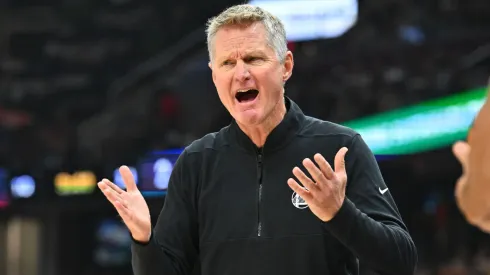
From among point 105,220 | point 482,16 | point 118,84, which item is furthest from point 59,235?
point 482,16

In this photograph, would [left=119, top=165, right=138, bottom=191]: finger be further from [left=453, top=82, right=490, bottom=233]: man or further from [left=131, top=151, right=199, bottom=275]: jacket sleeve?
[left=453, top=82, right=490, bottom=233]: man

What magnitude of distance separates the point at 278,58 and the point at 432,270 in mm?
5564

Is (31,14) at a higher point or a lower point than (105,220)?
higher

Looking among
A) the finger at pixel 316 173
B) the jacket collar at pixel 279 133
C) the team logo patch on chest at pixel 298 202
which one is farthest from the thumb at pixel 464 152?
the jacket collar at pixel 279 133

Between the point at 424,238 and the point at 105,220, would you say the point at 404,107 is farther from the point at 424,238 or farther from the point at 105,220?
the point at 105,220

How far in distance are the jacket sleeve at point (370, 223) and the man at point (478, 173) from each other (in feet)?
2.68

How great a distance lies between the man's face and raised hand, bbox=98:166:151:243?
0.33 meters

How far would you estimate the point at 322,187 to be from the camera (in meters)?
1.91

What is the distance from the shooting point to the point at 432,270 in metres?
7.48

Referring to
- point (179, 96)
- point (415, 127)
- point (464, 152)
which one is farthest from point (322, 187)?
point (179, 96)

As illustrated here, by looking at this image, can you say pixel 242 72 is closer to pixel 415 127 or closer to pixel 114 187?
pixel 114 187

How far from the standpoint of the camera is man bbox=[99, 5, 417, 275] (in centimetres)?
216

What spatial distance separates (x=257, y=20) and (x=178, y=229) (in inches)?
23.4

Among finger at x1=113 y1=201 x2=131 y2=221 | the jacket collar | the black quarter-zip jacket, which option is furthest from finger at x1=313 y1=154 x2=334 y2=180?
finger at x1=113 y1=201 x2=131 y2=221
